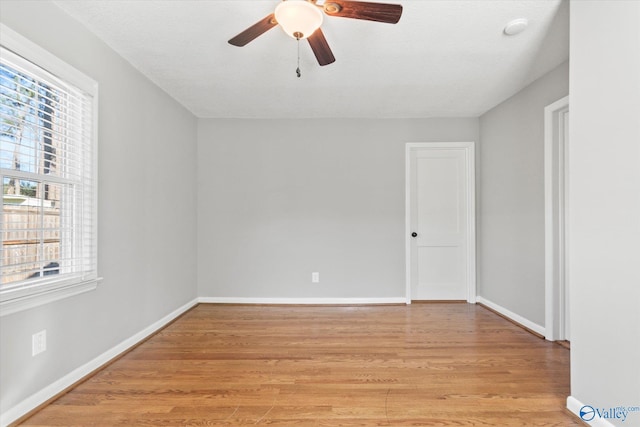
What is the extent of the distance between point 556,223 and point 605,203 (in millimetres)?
1358

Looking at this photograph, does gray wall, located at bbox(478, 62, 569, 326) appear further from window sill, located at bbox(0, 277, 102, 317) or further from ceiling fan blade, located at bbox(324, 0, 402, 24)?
window sill, located at bbox(0, 277, 102, 317)

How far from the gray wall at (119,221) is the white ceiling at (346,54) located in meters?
0.22

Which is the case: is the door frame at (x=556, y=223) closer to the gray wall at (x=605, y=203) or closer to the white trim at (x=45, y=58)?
the gray wall at (x=605, y=203)

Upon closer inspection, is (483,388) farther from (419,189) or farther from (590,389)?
(419,189)

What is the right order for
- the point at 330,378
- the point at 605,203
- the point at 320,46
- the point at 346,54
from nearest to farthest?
the point at 605,203 → the point at 320,46 → the point at 330,378 → the point at 346,54

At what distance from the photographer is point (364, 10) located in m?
1.57

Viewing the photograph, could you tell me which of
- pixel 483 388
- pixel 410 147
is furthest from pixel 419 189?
pixel 483 388

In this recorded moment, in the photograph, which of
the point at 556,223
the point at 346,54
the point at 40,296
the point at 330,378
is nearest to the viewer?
the point at 40,296

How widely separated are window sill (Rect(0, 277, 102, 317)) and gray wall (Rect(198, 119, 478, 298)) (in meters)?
1.80

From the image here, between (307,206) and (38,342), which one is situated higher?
(307,206)

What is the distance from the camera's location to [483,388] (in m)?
1.92

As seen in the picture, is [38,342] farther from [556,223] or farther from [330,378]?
[556,223]

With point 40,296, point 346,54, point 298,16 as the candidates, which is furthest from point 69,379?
point 346,54

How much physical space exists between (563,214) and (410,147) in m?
1.78
